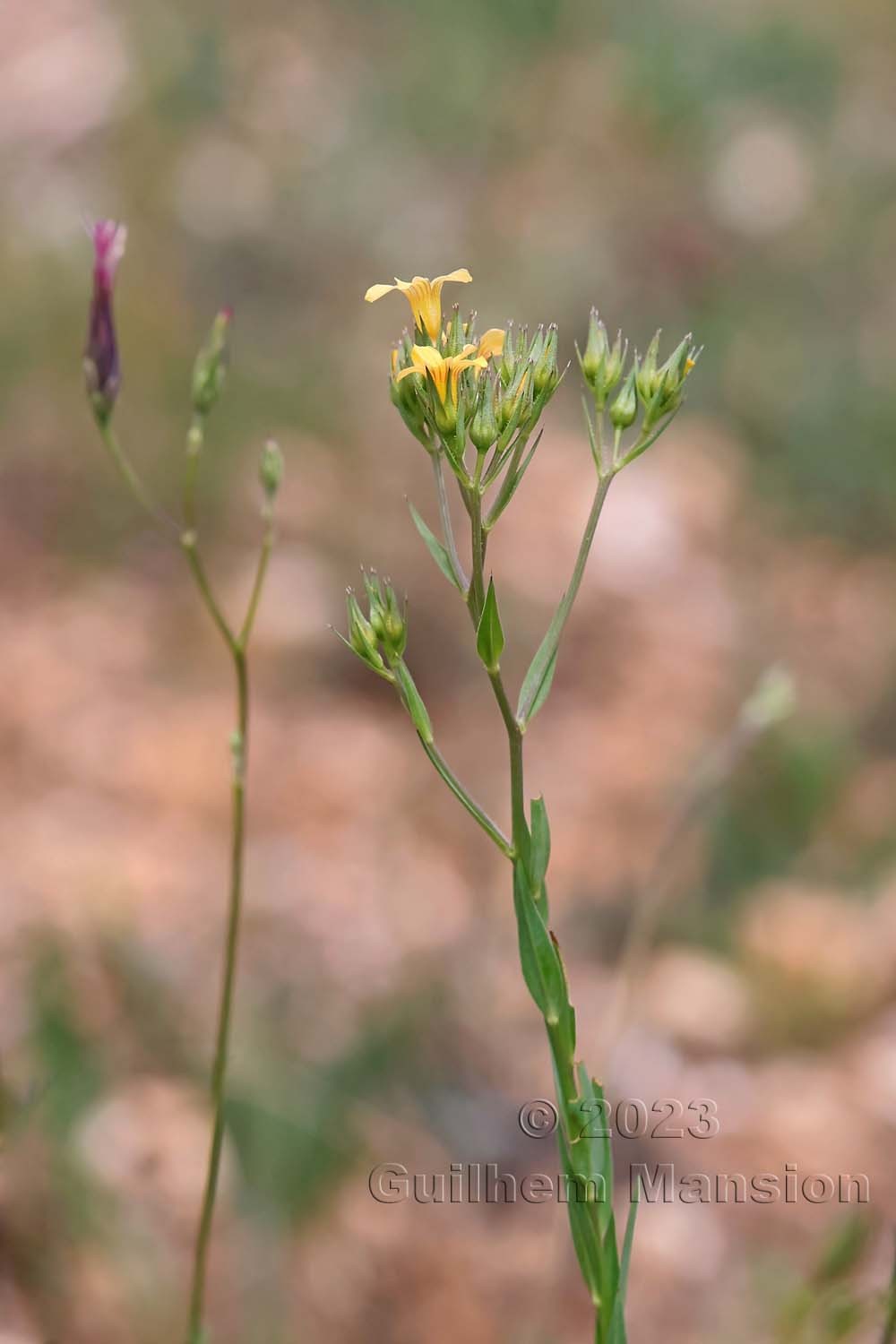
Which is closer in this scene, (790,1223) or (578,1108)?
(578,1108)

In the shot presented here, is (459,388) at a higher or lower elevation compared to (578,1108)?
higher

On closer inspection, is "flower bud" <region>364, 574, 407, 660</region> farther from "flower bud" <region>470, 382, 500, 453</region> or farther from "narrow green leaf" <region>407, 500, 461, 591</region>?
"flower bud" <region>470, 382, 500, 453</region>

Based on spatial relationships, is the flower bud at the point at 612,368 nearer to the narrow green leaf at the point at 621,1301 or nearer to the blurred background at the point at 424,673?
the narrow green leaf at the point at 621,1301

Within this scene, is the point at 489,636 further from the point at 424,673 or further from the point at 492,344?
the point at 424,673

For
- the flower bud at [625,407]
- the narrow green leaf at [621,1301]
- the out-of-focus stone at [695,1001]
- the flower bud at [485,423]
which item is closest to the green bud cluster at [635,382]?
the flower bud at [625,407]

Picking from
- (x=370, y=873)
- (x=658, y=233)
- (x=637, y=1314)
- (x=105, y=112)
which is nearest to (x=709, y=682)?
(x=370, y=873)

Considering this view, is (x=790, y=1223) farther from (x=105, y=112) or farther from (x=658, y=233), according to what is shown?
(x=105, y=112)

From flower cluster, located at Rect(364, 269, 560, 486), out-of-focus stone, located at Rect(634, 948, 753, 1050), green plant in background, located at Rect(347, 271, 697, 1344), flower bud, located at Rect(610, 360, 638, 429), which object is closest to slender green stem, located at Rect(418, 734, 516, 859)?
green plant in background, located at Rect(347, 271, 697, 1344)
